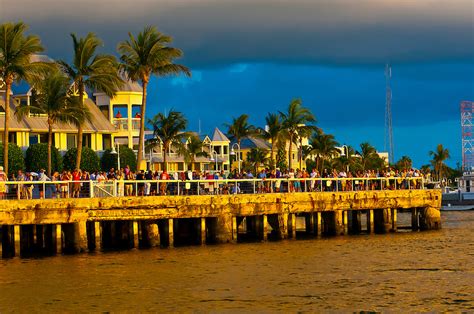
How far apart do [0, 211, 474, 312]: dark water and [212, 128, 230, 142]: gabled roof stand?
80.4m

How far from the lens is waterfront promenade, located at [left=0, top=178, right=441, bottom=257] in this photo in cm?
4172

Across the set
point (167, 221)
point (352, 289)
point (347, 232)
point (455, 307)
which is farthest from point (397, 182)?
point (455, 307)

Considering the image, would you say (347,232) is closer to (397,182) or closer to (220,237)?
(397,182)

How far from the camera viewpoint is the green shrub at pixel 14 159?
71.1 meters

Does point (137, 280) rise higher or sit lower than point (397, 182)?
lower

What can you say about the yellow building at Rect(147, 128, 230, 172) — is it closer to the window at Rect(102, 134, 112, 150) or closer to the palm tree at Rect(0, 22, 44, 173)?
the window at Rect(102, 134, 112, 150)

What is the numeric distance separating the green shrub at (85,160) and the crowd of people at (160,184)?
83.3 feet

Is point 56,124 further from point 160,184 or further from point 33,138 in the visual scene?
point 160,184

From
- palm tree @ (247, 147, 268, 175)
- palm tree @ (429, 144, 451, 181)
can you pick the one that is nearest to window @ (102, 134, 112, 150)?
palm tree @ (247, 147, 268, 175)

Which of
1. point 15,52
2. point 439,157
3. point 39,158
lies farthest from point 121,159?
point 439,157

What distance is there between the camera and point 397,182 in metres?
56.3

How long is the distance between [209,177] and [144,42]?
17558 millimetres

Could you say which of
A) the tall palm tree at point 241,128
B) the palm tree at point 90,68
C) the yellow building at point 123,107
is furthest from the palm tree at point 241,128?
the palm tree at point 90,68

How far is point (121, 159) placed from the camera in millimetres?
82625
